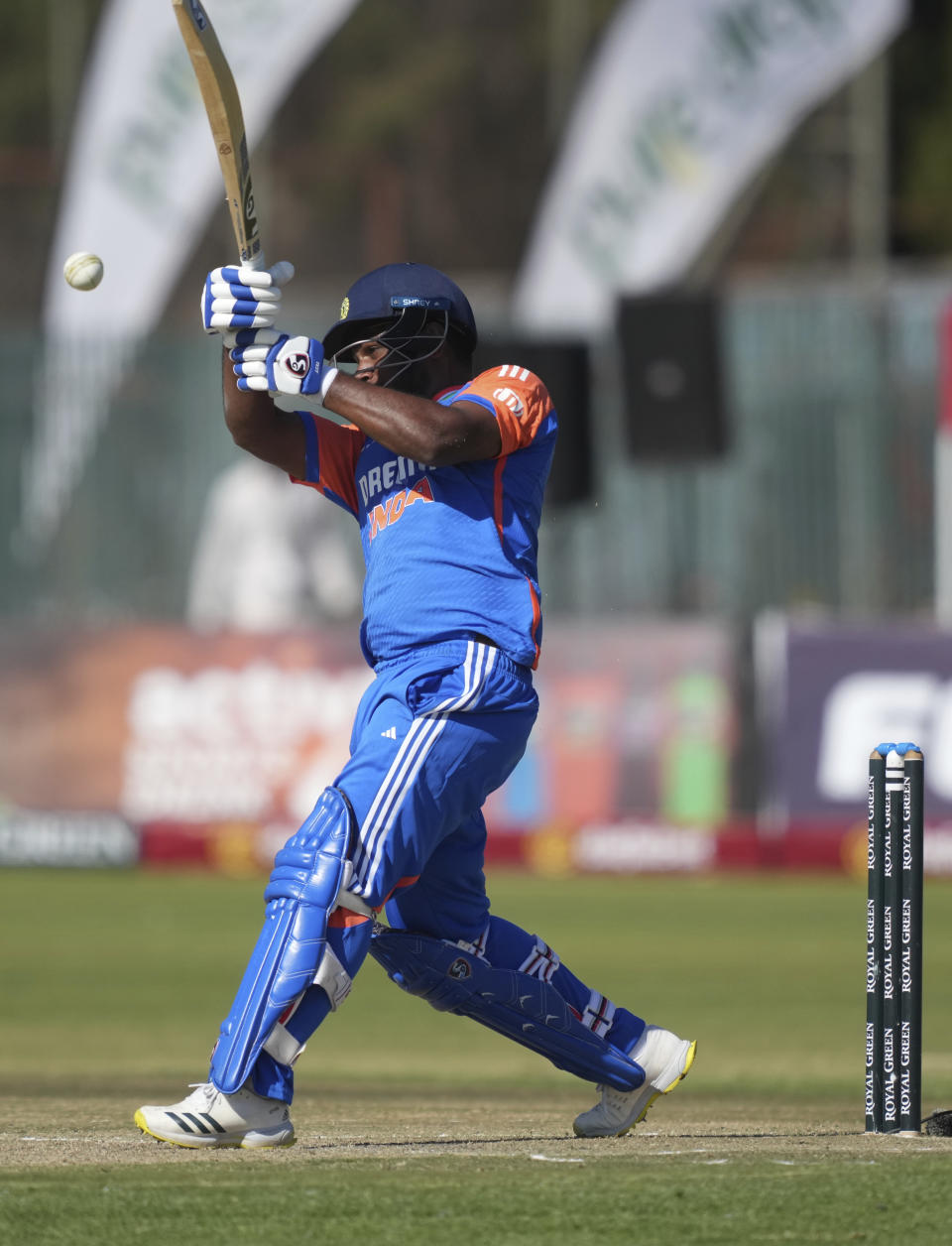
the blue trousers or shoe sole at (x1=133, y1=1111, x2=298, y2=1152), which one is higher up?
the blue trousers

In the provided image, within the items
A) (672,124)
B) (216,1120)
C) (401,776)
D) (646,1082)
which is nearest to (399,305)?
(401,776)

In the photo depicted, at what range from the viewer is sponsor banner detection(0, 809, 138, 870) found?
1683 centimetres

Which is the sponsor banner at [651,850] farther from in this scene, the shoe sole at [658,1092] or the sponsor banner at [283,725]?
the shoe sole at [658,1092]

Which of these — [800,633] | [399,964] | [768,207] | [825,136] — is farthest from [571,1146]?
[768,207]

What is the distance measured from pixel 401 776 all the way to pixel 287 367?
0.98 m

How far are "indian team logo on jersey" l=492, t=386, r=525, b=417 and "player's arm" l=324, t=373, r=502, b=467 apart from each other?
0.36 feet

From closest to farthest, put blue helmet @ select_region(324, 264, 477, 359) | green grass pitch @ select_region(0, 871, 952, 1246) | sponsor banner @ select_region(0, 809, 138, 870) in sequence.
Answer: green grass pitch @ select_region(0, 871, 952, 1246) < blue helmet @ select_region(324, 264, 477, 359) < sponsor banner @ select_region(0, 809, 138, 870)

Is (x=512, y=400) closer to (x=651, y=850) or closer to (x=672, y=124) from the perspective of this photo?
(x=651, y=850)

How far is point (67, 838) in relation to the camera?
55.5 ft

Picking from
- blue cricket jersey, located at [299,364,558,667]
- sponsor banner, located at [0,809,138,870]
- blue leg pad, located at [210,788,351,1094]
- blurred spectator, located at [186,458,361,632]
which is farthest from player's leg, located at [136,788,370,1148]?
blurred spectator, located at [186,458,361,632]

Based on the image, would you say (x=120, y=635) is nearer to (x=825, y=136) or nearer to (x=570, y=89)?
(x=570, y=89)

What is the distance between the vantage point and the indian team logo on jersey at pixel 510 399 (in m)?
5.46

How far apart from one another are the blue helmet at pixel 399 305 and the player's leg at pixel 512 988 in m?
1.23

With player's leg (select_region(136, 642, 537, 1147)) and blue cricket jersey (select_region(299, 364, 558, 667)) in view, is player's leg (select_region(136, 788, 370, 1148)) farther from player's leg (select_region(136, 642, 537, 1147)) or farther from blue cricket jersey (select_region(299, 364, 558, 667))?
blue cricket jersey (select_region(299, 364, 558, 667))
